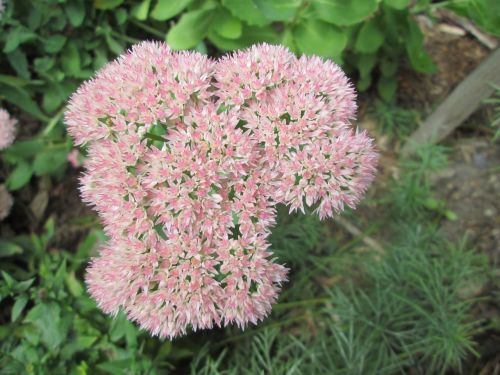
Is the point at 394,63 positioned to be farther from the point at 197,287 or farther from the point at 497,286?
the point at 197,287

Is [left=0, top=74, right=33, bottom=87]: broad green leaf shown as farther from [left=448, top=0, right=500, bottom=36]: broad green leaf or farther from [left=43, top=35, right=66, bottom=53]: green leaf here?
[left=448, top=0, right=500, bottom=36]: broad green leaf

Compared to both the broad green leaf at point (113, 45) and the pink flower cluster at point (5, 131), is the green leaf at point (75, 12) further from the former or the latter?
the pink flower cluster at point (5, 131)

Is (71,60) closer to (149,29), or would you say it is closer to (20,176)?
(149,29)

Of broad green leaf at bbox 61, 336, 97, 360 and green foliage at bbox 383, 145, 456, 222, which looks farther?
green foliage at bbox 383, 145, 456, 222

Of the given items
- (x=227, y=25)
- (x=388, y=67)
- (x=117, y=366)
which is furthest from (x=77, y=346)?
(x=388, y=67)

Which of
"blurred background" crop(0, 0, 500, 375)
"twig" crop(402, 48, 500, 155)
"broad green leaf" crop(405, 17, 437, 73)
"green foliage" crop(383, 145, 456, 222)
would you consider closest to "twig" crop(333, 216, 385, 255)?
"blurred background" crop(0, 0, 500, 375)

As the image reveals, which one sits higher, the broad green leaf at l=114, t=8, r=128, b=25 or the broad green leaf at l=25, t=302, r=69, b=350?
the broad green leaf at l=114, t=8, r=128, b=25
